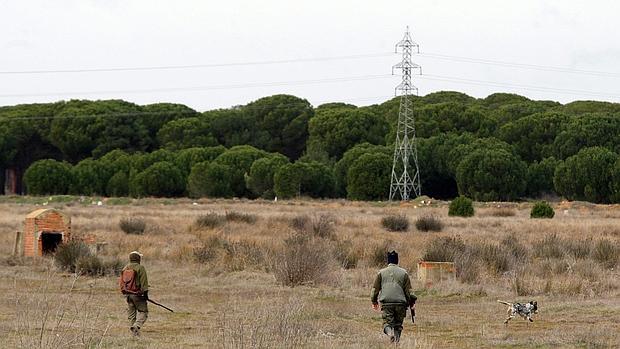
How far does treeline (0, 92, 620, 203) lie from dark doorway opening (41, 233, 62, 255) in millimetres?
47196

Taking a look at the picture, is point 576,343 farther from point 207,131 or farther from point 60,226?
point 207,131

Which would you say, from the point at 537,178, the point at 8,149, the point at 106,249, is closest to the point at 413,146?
the point at 537,178

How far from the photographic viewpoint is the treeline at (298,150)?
239 ft

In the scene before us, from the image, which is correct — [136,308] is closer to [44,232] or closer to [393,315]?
[393,315]

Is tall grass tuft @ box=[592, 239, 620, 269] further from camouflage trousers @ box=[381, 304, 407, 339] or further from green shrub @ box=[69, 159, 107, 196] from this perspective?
green shrub @ box=[69, 159, 107, 196]

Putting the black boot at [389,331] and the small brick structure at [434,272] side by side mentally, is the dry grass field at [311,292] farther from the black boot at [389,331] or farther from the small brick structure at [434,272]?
the small brick structure at [434,272]

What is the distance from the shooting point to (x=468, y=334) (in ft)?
49.4

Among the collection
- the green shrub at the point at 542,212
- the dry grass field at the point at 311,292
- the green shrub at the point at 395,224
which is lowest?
the dry grass field at the point at 311,292

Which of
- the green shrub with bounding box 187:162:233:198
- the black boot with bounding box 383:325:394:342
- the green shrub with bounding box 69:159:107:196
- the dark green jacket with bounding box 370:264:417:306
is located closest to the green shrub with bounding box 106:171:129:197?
the green shrub with bounding box 69:159:107:196

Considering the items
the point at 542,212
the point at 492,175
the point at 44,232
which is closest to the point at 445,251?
the point at 44,232

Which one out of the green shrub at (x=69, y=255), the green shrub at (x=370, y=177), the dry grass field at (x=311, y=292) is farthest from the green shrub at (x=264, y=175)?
the green shrub at (x=69, y=255)

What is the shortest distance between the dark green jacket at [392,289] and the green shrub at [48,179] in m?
68.6

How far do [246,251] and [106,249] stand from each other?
3.86 metres

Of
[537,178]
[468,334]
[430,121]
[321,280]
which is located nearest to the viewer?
[468,334]
